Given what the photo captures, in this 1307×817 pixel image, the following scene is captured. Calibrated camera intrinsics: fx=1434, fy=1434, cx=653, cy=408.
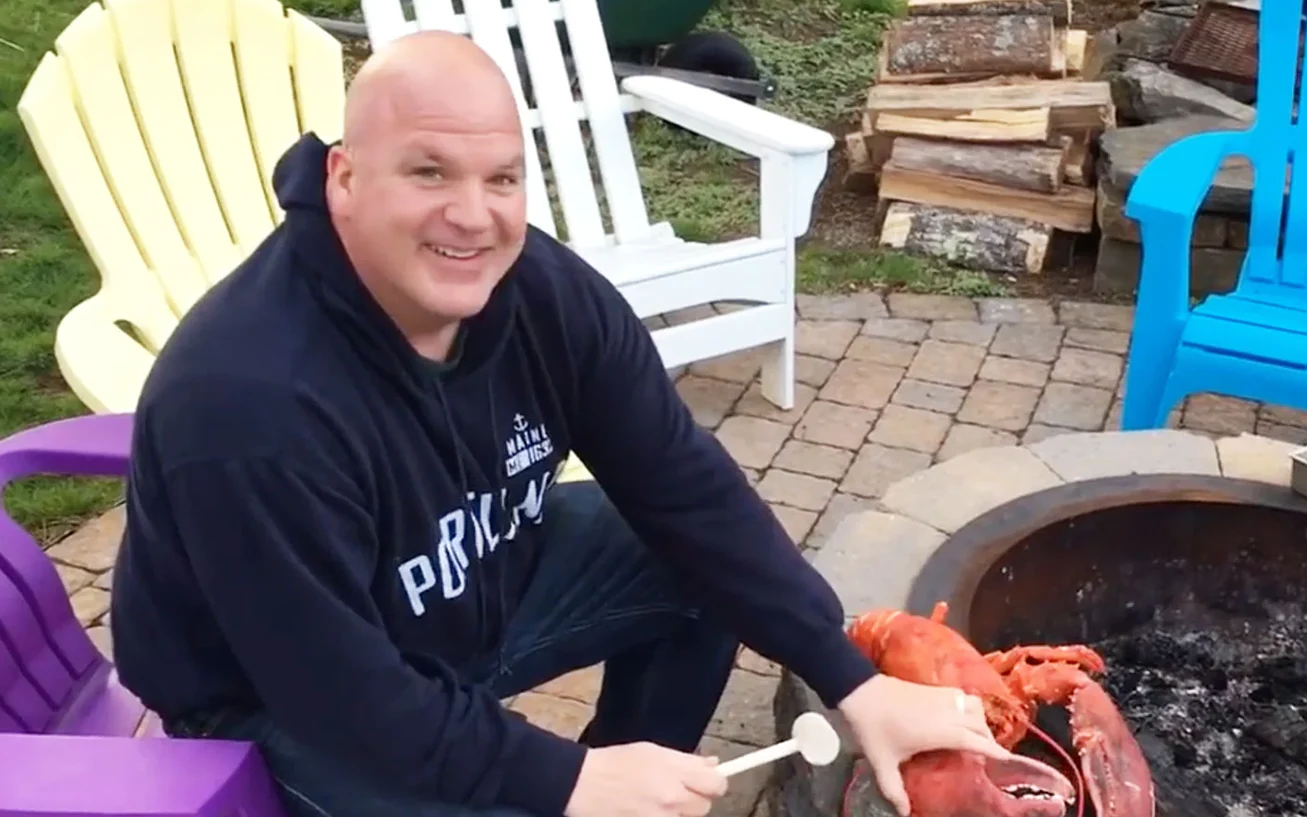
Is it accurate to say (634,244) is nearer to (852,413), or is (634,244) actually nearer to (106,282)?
(852,413)

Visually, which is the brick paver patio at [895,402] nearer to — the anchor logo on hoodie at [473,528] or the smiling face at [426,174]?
the anchor logo on hoodie at [473,528]

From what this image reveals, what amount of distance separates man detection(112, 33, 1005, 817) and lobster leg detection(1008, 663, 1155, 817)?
0.47ft

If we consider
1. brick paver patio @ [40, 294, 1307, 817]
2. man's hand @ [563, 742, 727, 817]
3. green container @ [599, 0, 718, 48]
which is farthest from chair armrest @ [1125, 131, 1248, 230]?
green container @ [599, 0, 718, 48]

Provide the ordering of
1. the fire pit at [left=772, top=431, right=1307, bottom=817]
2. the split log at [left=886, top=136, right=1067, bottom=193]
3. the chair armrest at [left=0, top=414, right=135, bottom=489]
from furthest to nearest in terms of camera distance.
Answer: the split log at [left=886, top=136, right=1067, bottom=193] → the fire pit at [left=772, top=431, right=1307, bottom=817] → the chair armrest at [left=0, top=414, right=135, bottom=489]

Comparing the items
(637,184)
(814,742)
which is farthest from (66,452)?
(637,184)

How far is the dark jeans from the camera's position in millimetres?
1944

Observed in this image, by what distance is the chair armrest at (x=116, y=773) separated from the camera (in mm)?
1377

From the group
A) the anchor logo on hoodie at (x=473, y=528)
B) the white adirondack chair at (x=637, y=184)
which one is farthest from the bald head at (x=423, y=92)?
the white adirondack chair at (x=637, y=184)

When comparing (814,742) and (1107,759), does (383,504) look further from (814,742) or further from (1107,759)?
(1107,759)

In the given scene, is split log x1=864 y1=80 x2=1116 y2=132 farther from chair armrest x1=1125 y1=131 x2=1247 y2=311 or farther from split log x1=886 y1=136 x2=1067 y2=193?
chair armrest x1=1125 y1=131 x2=1247 y2=311

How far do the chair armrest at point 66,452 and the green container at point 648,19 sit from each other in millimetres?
3484

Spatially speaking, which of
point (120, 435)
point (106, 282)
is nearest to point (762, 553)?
point (120, 435)

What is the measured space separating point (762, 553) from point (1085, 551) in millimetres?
609

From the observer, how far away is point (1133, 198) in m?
2.91
